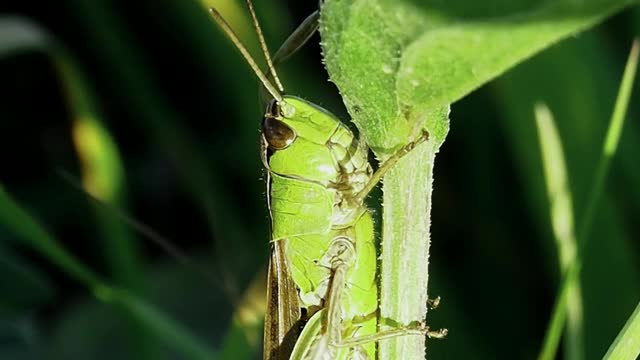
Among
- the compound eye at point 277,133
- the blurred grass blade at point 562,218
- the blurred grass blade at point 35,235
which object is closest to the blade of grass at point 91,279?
the blurred grass blade at point 35,235

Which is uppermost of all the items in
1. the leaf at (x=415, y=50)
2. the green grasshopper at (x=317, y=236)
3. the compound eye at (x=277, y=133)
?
the compound eye at (x=277, y=133)

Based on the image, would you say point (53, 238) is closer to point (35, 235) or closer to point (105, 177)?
point (35, 235)

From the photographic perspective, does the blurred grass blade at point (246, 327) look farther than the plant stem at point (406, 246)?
Yes

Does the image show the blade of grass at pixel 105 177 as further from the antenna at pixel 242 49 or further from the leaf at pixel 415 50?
the leaf at pixel 415 50

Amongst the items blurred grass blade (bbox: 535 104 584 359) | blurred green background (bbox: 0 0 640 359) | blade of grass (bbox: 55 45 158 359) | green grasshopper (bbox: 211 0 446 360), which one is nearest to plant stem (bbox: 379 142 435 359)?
green grasshopper (bbox: 211 0 446 360)

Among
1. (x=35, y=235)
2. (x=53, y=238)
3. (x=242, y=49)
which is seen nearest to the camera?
(x=242, y=49)

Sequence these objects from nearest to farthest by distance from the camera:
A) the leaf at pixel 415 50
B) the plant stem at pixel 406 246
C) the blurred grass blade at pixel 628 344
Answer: the leaf at pixel 415 50 < the plant stem at pixel 406 246 < the blurred grass blade at pixel 628 344

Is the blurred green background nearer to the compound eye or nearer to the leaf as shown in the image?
the compound eye

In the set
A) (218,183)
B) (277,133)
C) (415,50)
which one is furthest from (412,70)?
(218,183)
